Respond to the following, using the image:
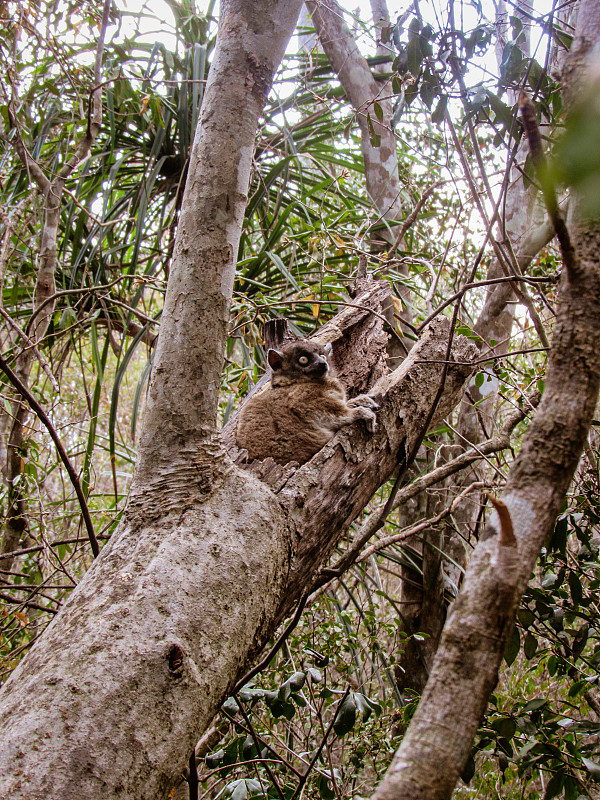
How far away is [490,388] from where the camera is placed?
4.65m

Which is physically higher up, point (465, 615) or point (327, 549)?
point (465, 615)

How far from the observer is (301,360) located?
324 cm

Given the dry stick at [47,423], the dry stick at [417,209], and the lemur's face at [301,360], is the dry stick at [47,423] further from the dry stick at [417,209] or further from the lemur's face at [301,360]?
the dry stick at [417,209]

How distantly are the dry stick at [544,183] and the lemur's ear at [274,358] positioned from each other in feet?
8.02

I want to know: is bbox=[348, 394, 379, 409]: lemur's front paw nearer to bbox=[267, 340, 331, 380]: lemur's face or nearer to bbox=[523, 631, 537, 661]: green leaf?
bbox=[267, 340, 331, 380]: lemur's face

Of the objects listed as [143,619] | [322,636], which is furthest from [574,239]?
[322,636]

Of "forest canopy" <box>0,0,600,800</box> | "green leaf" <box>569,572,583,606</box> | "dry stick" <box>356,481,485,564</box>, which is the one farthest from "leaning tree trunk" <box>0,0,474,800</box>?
"green leaf" <box>569,572,583,606</box>

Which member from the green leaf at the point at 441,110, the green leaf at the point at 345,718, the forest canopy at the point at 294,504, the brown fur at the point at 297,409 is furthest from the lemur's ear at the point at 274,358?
the green leaf at the point at 345,718

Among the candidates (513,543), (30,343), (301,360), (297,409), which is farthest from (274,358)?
(513,543)

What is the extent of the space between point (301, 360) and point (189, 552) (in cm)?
172

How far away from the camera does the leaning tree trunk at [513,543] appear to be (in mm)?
733

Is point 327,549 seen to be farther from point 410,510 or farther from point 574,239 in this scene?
point 410,510

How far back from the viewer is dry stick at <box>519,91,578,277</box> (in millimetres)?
766

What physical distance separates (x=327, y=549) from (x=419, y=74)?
7.87ft
